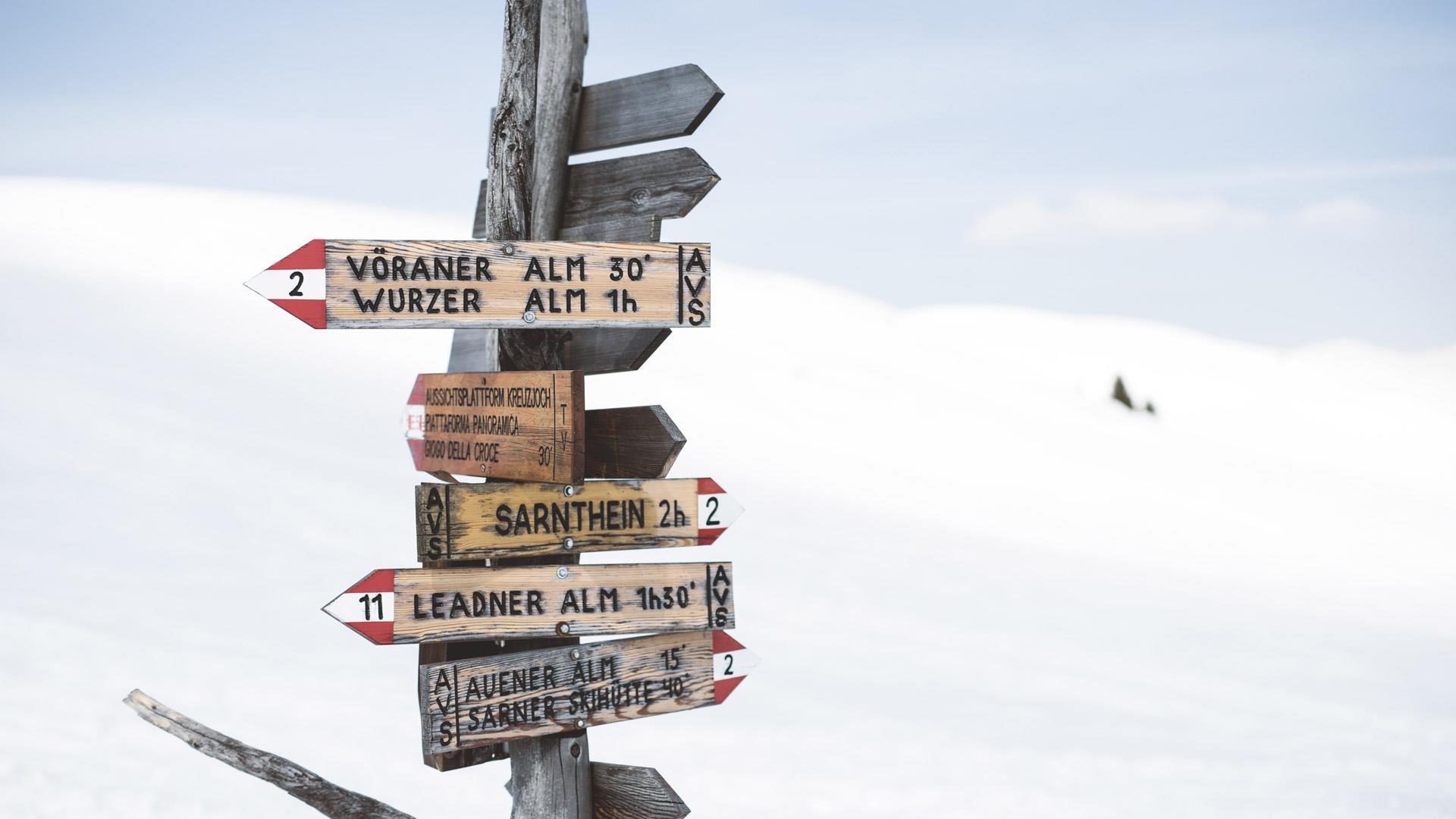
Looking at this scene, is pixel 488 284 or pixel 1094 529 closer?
pixel 488 284

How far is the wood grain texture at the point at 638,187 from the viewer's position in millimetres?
3496

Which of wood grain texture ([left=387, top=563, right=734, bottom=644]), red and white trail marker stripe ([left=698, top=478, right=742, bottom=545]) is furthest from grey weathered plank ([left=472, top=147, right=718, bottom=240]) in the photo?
wood grain texture ([left=387, top=563, right=734, bottom=644])

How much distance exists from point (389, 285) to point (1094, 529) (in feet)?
24.8

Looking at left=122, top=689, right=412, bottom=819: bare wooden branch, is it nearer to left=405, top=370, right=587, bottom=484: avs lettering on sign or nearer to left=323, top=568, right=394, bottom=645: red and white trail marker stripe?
left=323, top=568, right=394, bottom=645: red and white trail marker stripe

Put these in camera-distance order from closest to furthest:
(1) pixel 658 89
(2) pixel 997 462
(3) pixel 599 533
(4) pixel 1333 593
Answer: (3) pixel 599 533, (1) pixel 658 89, (4) pixel 1333 593, (2) pixel 997 462

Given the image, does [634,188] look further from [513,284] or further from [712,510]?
[712,510]

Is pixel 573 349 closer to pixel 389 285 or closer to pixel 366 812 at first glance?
pixel 389 285

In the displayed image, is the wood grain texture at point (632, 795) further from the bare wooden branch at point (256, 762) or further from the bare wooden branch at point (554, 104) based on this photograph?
the bare wooden branch at point (554, 104)

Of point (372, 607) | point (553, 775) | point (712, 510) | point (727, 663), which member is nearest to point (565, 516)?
point (712, 510)

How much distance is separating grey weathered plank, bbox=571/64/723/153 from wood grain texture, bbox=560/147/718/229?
7cm

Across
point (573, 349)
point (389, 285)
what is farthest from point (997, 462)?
point (389, 285)

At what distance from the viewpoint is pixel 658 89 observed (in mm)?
3596

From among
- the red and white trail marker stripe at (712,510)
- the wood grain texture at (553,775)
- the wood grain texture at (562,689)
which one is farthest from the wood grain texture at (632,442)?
the wood grain texture at (553,775)

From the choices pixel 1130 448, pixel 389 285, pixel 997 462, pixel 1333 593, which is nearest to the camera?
pixel 389 285
